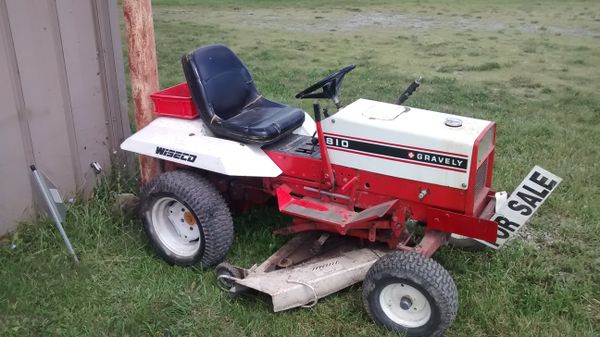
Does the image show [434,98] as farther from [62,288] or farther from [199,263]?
[62,288]

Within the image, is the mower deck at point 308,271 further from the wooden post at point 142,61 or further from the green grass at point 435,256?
the wooden post at point 142,61

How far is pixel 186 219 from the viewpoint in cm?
401

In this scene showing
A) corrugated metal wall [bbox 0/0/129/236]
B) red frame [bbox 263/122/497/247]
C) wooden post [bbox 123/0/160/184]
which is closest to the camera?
red frame [bbox 263/122/497/247]

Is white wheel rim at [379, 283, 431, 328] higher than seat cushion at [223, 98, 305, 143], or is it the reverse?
seat cushion at [223, 98, 305, 143]

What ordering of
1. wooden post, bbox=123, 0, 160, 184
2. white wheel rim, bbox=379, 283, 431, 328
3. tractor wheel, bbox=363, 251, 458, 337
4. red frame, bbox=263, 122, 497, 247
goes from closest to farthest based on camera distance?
tractor wheel, bbox=363, 251, 458, 337 < white wheel rim, bbox=379, 283, 431, 328 < red frame, bbox=263, 122, 497, 247 < wooden post, bbox=123, 0, 160, 184

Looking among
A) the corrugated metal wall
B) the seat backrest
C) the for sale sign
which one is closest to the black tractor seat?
the seat backrest

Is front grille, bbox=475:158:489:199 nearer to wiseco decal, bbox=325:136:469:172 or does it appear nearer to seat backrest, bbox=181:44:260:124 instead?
wiseco decal, bbox=325:136:469:172

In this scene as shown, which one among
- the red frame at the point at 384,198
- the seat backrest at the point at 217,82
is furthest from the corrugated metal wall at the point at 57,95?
the red frame at the point at 384,198

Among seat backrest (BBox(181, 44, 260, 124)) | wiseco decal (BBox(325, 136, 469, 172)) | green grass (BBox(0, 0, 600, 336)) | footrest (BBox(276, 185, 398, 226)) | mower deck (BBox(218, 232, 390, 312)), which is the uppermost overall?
seat backrest (BBox(181, 44, 260, 124))

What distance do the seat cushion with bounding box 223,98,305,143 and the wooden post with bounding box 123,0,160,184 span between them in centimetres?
76

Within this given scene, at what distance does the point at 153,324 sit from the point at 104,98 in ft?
6.69

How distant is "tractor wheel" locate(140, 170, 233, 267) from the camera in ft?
12.3

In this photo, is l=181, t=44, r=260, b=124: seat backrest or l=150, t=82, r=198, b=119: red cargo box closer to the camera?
l=181, t=44, r=260, b=124: seat backrest

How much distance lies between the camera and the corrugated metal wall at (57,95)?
399cm
